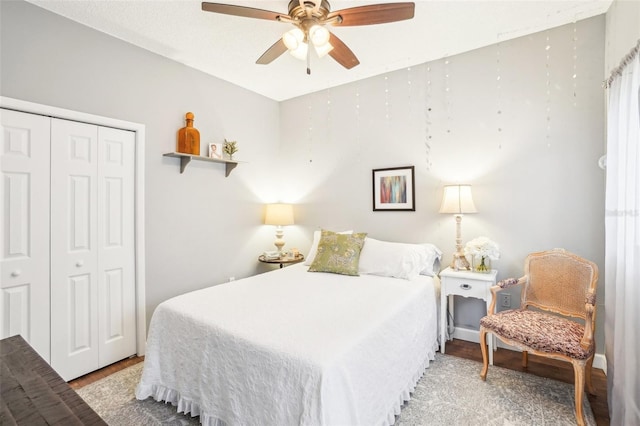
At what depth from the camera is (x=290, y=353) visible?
57.9 inches

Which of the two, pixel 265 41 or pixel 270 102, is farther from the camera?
pixel 270 102

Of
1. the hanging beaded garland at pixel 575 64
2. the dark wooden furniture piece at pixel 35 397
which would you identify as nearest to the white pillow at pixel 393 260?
the hanging beaded garland at pixel 575 64

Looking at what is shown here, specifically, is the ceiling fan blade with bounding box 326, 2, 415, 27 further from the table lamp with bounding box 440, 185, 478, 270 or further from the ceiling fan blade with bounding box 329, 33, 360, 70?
the table lamp with bounding box 440, 185, 478, 270

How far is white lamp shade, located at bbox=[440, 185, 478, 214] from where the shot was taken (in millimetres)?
2787

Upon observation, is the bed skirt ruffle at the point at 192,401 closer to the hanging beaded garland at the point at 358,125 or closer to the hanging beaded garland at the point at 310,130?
the hanging beaded garland at the point at 358,125

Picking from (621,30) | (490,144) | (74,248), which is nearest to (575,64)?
(621,30)

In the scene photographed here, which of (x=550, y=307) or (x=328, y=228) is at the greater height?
(x=328, y=228)

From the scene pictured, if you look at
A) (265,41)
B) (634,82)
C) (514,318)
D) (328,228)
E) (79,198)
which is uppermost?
(265,41)

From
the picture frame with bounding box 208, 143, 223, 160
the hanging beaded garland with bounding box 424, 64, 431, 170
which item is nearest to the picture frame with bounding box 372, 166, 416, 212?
the hanging beaded garland with bounding box 424, 64, 431, 170

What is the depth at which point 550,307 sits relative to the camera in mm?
2395

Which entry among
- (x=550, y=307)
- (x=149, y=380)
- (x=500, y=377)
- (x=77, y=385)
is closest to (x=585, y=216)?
(x=550, y=307)

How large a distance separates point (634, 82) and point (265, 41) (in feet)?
8.39

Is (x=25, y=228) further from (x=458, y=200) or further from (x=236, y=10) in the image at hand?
(x=458, y=200)

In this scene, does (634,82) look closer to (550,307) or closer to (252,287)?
(550,307)
